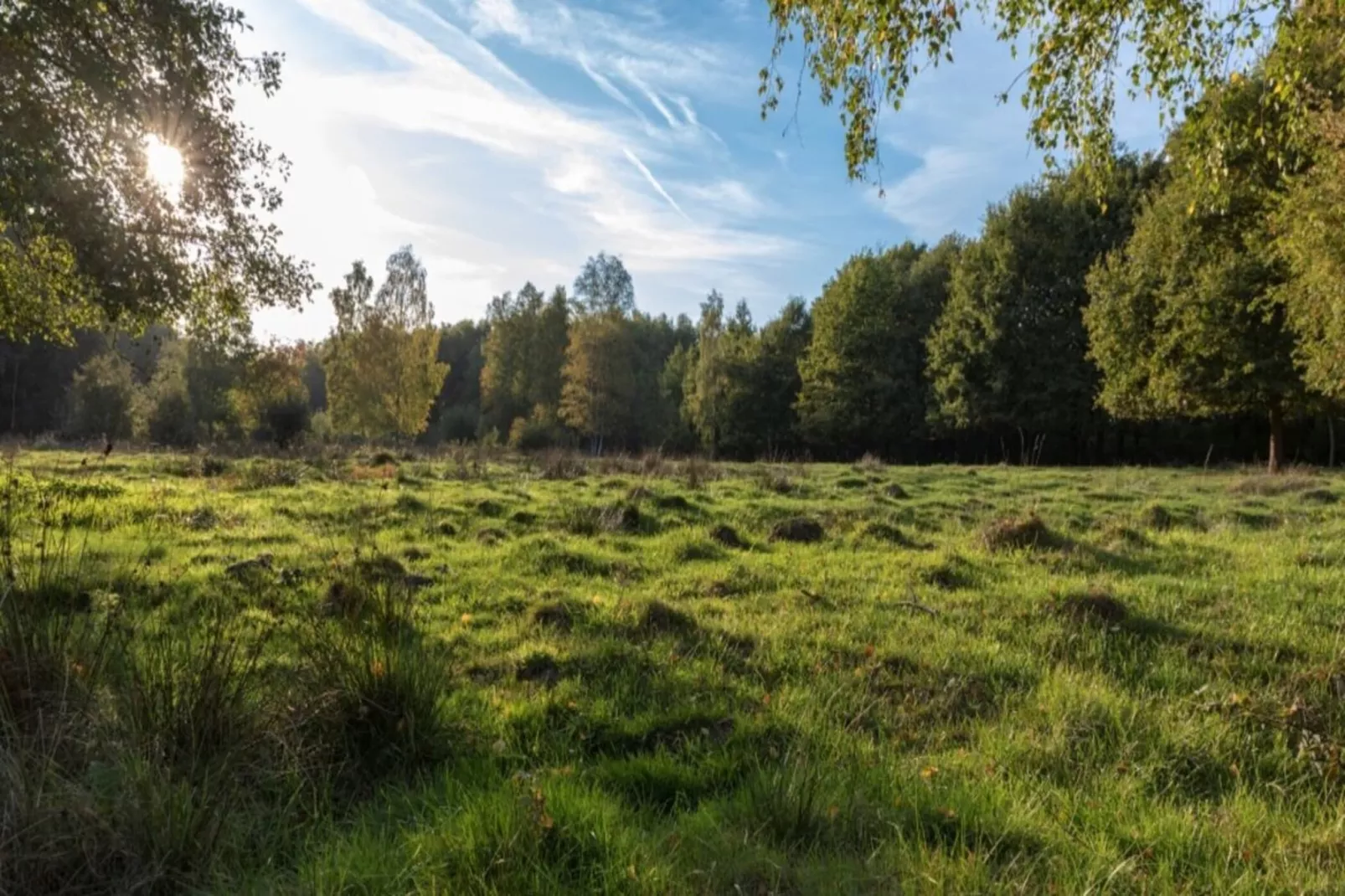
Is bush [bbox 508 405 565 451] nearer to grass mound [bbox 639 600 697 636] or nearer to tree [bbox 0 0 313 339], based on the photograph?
tree [bbox 0 0 313 339]

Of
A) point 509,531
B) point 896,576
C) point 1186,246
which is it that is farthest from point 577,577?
point 1186,246

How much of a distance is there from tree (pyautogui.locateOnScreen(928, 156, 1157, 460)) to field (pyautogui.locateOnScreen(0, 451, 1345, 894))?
2980cm

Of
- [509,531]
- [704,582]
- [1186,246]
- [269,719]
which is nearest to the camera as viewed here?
[269,719]

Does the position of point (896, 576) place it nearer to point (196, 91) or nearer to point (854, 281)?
point (196, 91)

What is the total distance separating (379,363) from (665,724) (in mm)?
44000

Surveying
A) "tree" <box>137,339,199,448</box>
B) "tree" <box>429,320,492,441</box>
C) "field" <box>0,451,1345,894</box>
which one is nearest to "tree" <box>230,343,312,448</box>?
"tree" <box>137,339,199,448</box>

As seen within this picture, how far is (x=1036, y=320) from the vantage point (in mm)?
36469

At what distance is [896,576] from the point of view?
7555 mm

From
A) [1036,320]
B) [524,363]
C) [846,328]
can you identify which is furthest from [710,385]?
[1036,320]

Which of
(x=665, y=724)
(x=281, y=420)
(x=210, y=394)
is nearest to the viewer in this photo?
(x=665, y=724)

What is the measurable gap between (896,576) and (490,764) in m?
5.22

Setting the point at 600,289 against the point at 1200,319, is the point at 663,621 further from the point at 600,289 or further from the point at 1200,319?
the point at 600,289

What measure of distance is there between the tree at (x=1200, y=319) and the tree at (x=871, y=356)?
1655 cm

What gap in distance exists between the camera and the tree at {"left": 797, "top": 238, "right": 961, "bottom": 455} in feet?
142
